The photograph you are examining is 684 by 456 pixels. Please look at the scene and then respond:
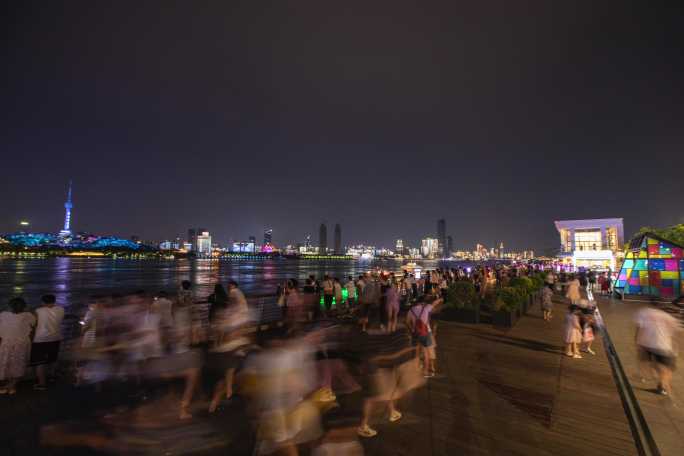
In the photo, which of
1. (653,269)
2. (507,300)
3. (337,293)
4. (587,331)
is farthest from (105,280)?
(653,269)

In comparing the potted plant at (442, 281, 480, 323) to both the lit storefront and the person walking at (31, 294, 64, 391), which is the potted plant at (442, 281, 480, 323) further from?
the lit storefront

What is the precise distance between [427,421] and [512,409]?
144cm

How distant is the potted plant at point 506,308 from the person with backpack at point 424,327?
18.5 ft

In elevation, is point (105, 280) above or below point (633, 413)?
below

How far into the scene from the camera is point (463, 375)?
6789mm

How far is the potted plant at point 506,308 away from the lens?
11297 millimetres

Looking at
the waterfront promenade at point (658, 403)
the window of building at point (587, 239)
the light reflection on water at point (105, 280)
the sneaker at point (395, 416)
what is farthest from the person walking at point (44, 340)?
the window of building at point (587, 239)

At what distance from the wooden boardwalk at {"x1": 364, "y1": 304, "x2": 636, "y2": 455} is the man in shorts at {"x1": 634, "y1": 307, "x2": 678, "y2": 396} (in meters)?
0.74

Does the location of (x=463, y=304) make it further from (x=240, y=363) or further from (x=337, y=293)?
(x=240, y=363)

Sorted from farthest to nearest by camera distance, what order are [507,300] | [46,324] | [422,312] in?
[507,300] → [422,312] → [46,324]

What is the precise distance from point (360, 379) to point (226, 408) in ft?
8.27

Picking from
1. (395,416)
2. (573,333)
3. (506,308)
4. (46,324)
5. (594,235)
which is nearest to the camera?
(395,416)

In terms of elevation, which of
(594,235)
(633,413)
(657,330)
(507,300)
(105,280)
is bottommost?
(105,280)

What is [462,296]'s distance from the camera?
12.0 metres
